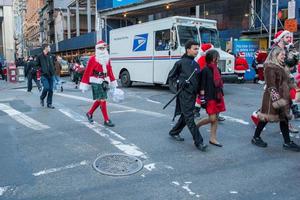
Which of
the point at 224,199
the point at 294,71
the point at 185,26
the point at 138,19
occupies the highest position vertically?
the point at 138,19

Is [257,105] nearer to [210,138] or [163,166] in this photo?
[210,138]

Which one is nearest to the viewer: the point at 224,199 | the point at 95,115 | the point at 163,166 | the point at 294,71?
the point at 224,199

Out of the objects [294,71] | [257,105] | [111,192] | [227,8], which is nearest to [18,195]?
[111,192]

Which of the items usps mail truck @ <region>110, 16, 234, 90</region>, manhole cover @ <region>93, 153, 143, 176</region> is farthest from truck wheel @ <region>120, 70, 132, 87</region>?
manhole cover @ <region>93, 153, 143, 176</region>

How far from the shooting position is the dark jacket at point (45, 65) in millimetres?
10602

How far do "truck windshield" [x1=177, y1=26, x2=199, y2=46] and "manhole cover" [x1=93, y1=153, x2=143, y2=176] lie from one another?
29.0ft

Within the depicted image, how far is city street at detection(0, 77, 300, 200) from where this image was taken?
4551 mm

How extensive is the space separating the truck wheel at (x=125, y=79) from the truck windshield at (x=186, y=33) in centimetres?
412

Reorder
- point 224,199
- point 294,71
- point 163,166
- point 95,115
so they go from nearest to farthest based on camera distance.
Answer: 1. point 224,199
2. point 163,166
3. point 294,71
4. point 95,115

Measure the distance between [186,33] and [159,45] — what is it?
4.14 feet

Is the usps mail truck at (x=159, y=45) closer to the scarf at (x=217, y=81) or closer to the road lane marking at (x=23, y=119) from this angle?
the road lane marking at (x=23, y=119)

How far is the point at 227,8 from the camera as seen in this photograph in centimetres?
2941

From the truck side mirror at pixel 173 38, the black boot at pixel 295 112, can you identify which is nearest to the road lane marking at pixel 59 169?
the black boot at pixel 295 112

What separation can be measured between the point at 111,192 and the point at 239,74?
1445 centimetres
